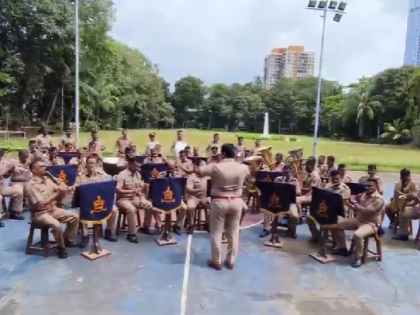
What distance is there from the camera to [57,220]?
18.7 feet

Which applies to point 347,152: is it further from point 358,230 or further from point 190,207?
point 358,230

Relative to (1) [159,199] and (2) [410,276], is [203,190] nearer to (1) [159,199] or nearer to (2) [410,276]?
(1) [159,199]

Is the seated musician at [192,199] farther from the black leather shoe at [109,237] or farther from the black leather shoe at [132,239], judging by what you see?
the black leather shoe at [109,237]

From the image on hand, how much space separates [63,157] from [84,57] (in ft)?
59.1

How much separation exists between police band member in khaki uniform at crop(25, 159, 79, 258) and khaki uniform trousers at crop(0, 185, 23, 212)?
204 centimetres

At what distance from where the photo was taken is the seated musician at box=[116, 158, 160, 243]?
21.1ft

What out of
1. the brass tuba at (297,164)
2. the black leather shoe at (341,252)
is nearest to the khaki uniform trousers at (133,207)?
the black leather shoe at (341,252)

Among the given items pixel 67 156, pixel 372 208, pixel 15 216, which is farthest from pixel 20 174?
pixel 372 208

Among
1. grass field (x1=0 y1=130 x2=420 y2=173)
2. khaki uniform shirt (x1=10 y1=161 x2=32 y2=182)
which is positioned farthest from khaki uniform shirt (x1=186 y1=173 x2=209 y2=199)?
grass field (x1=0 y1=130 x2=420 y2=173)

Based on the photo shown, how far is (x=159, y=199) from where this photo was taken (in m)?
6.41

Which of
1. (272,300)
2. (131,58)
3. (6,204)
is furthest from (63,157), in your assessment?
(131,58)

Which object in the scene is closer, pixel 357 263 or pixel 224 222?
pixel 224 222

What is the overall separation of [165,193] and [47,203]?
168 centimetres

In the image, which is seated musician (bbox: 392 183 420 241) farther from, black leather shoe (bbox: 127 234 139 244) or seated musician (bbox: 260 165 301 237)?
black leather shoe (bbox: 127 234 139 244)
